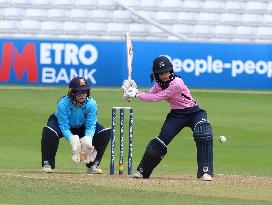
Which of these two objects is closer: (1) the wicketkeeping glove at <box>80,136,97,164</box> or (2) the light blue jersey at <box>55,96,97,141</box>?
(1) the wicketkeeping glove at <box>80,136,97,164</box>

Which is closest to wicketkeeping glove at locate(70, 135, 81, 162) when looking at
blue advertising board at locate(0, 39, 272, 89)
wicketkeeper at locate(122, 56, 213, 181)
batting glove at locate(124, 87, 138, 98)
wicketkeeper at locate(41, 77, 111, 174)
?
wicketkeeper at locate(41, 77, 111, 174)

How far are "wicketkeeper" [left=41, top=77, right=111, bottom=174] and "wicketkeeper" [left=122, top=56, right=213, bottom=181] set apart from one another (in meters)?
0.69

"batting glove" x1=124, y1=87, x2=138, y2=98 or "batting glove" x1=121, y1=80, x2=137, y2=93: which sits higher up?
"batting glove" x1=121, y1=80, x2=137, y2=93

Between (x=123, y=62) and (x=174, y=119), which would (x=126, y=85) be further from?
(x=123, y=62)

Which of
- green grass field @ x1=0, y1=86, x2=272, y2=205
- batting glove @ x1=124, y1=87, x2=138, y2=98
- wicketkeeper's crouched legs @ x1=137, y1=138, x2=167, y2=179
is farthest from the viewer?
wicketkeeper's crouched legs @ x1=137, y1=138, x2=167, y2=179

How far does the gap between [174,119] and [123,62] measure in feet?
64.4

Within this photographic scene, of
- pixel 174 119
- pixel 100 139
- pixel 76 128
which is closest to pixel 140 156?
pixel 100 139

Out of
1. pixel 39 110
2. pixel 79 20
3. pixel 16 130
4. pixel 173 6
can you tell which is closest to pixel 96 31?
pixel 79 20

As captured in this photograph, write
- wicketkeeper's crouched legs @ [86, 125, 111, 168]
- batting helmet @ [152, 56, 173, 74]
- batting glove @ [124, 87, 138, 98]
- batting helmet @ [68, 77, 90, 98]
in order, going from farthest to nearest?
wicketkeeper's crouched legs @ [86, 125, 111, 168], batting helmet @ [68, 77, 90, 98], batting helmet @ [152, 56, 173, 74], batting glove @ [124, 87, 138, 98]

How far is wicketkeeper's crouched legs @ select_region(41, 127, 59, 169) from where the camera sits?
12898 mm

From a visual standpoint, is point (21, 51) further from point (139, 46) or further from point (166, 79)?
point (166, 79)

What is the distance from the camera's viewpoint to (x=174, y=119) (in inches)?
494

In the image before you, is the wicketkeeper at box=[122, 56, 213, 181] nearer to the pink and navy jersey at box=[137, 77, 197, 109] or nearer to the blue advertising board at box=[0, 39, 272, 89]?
the pink and navy jersey at box=[137, 77, 197, 109]

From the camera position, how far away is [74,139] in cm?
1263
